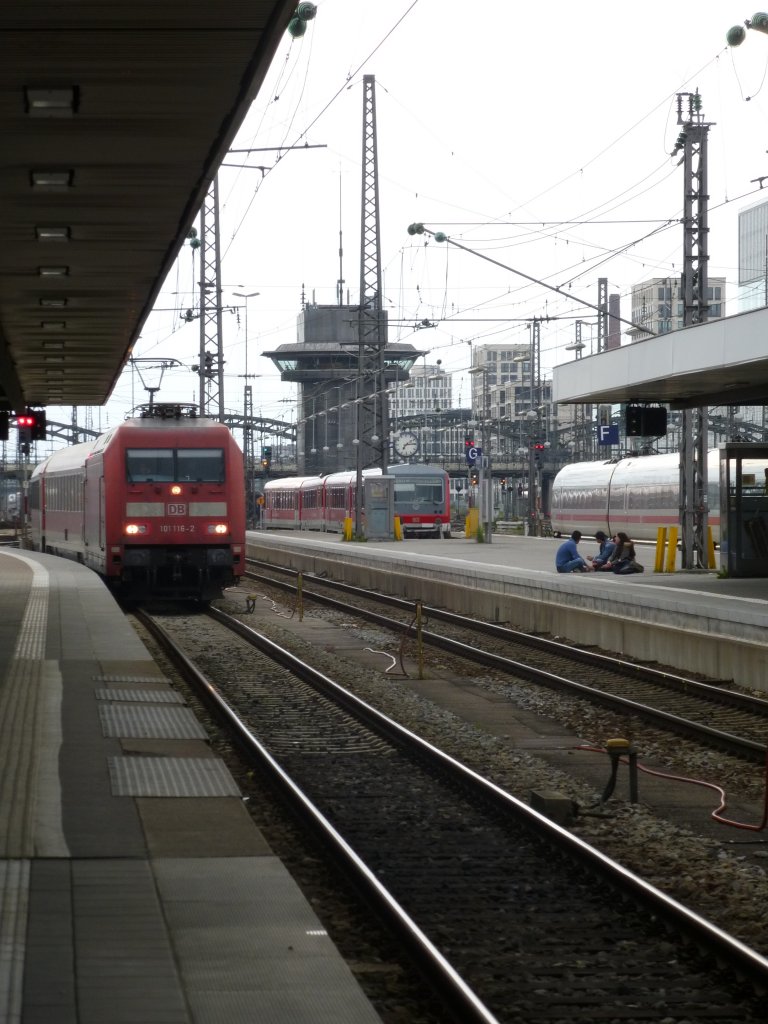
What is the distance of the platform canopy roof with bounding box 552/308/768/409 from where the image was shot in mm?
18688

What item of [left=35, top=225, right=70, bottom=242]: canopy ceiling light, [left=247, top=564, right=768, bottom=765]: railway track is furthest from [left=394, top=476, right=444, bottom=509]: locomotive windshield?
[left=35, top=225, right=70, bottom=242]: canopy ceiling light

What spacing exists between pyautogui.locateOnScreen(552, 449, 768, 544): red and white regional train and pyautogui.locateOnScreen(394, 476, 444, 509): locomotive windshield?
17.2 feet

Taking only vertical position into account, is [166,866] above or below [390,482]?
below

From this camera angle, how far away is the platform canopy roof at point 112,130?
7336 millimetres

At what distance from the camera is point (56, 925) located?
5676 mm

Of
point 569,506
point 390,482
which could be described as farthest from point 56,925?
point 569,506

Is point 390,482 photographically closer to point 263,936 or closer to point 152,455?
point 152,455

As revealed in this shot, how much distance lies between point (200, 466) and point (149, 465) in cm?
85

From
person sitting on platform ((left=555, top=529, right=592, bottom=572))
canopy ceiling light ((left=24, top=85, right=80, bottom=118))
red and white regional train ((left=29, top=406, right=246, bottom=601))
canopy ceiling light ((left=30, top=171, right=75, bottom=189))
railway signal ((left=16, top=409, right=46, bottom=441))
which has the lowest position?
person sitting on platform ((left=555, top=529, right=592, bottom=572))

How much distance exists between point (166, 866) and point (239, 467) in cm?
1753

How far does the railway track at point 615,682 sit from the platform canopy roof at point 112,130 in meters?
6.09

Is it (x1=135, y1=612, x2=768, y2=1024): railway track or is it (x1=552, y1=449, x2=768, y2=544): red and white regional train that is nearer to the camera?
(x1=135, y1=612, x2=768, y2=1024): railway track

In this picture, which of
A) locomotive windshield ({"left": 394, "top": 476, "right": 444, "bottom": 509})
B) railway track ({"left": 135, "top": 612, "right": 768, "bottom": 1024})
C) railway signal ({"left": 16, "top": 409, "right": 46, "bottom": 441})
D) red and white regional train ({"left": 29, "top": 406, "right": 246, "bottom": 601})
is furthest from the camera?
locomotive windshield ({"left": 394, "top": 476, "right": 444, "bottom": 509})

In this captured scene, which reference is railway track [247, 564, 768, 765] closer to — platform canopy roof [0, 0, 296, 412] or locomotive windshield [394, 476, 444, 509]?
A: platform canopy roof [0, 0, 296, 412]
